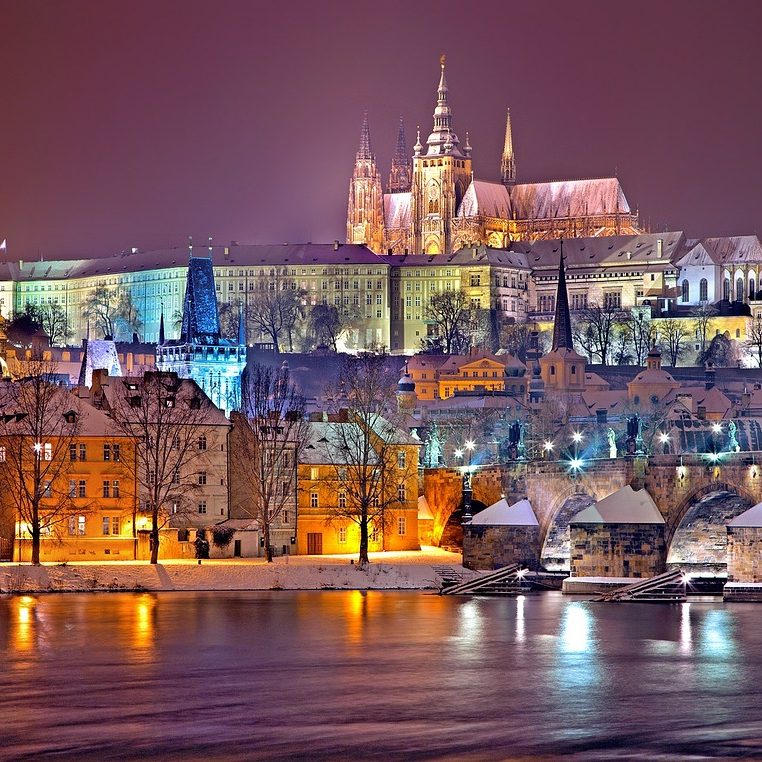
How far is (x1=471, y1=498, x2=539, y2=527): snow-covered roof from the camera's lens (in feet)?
259

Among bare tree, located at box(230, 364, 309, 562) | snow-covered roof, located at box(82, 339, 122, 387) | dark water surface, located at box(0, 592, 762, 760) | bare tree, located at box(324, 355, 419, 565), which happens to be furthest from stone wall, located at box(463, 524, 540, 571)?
snow-covered roof, located at box(82, 339, 122, 387)

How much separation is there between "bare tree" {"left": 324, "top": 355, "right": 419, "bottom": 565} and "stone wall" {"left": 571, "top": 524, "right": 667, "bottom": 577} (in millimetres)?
8818

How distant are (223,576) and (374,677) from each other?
21.9m

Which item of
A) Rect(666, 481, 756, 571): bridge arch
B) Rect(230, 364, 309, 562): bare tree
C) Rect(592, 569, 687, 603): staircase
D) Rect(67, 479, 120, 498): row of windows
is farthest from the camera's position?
Rect(230, 364, 309, 562): bare tree

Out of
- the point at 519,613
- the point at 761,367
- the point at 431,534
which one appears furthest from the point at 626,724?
the point at 761,367

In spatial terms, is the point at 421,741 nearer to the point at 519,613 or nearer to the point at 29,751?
the point at 29,751

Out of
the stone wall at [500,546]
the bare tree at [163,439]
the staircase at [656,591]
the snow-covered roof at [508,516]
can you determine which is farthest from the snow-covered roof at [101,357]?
the staircase at [656,591]

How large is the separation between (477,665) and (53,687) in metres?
10.8

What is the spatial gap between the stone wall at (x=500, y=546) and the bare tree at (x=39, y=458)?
13.6 m

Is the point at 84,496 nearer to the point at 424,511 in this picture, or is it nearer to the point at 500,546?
the point at 500,546

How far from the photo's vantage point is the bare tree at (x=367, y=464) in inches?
3241

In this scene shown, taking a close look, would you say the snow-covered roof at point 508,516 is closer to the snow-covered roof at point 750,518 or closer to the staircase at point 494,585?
the staircase at point 494,585

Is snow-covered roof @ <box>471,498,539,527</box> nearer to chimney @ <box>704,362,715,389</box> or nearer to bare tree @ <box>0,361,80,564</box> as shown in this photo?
bare tree @ <box>0,361,80,564</box>

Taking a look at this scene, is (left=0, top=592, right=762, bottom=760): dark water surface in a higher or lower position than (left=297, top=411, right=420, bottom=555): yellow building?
lower
